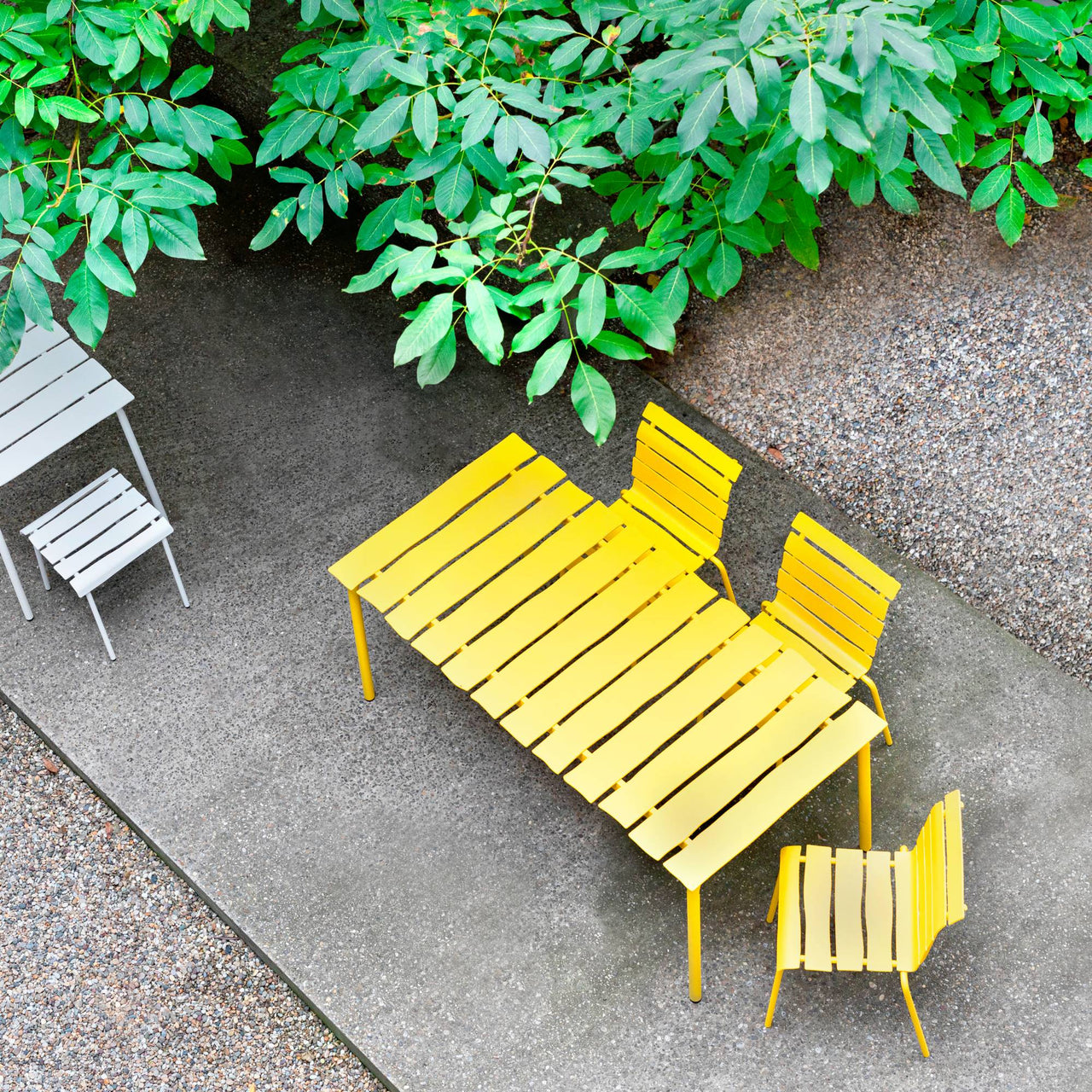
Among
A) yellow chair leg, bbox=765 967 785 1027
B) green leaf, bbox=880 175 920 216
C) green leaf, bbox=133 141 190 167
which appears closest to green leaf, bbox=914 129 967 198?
green leaf, bbox=880 175 920 216

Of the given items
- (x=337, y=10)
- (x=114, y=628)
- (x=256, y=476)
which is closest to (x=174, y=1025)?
(x=114, y=628)

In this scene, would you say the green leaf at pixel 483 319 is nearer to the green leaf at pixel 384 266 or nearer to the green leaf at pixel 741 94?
the green leaf at pixel 384 266

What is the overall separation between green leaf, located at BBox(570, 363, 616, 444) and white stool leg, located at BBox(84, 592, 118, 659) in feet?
7.61

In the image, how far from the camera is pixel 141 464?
17.7ft

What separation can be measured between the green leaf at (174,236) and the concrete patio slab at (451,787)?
175cm

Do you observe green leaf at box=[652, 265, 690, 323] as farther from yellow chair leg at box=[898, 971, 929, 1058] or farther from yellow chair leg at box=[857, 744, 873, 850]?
yellow chair leg at box=[898, 971, 929, 1058]

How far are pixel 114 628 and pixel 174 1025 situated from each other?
1.72 metres

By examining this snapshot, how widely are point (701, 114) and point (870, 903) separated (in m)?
2.73

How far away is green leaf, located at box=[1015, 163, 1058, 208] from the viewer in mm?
5246

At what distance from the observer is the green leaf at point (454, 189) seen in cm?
438

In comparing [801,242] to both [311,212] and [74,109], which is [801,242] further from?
[74,109]

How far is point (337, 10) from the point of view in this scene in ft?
14.3

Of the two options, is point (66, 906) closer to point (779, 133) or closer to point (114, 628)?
point (114, 628)

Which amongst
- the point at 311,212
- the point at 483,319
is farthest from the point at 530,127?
the point at 311,212
